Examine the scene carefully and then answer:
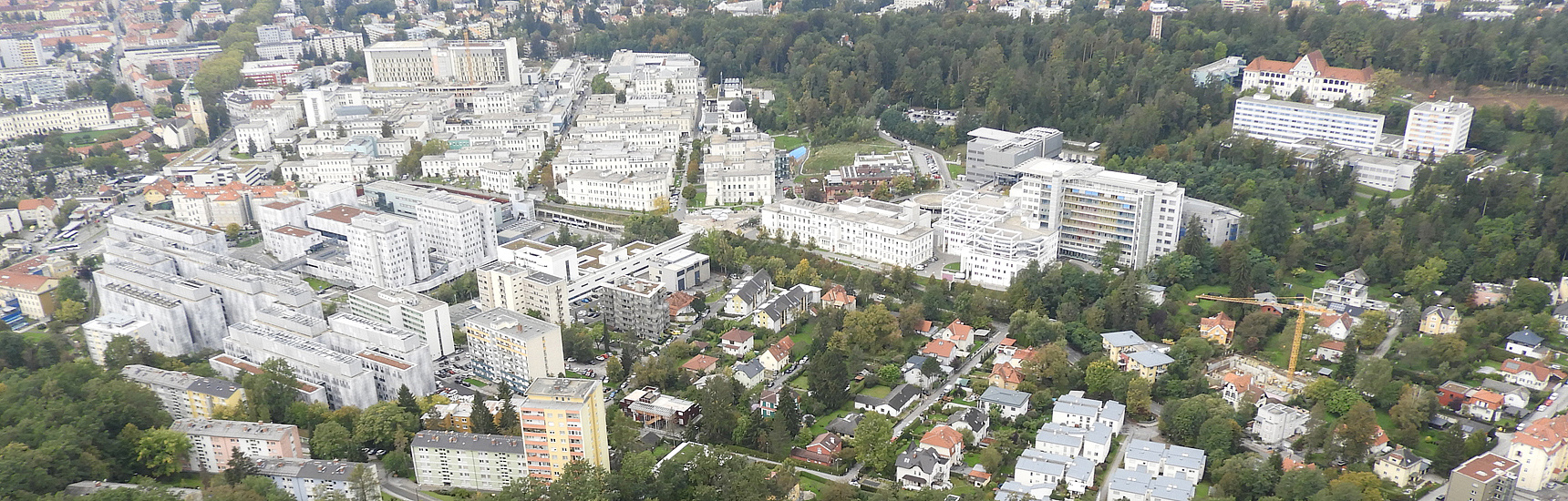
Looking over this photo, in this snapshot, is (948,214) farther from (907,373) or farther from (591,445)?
(591,445)

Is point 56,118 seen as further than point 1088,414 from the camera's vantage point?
Yes

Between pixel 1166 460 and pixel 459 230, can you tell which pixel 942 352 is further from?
pixel 459 230

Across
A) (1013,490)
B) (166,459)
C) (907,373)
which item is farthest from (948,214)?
(166,459)

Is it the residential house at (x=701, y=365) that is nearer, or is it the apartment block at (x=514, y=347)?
the apartment block at (x=514, y=347)

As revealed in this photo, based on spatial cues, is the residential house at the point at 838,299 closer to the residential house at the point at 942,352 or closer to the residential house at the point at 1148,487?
the residential house at the point at 942,352

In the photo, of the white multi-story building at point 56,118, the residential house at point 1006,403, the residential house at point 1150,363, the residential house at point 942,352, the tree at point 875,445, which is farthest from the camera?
the white multi-story building at point 56,118

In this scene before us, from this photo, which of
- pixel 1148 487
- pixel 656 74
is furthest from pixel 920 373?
pixel 656 74

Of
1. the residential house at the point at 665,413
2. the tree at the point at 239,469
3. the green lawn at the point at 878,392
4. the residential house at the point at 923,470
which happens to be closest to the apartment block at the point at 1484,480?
the residential house at the point at 923,470
